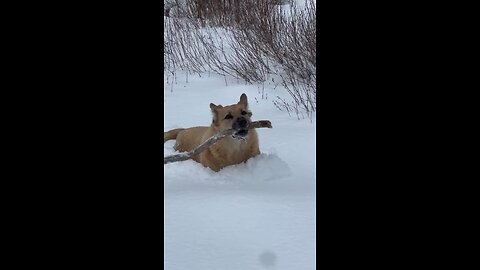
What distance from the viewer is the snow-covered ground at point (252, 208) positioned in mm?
2303

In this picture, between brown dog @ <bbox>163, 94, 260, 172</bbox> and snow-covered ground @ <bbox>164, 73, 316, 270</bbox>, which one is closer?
snow-covered ground @ <bbox>164, 73, 316, 270</bbox>

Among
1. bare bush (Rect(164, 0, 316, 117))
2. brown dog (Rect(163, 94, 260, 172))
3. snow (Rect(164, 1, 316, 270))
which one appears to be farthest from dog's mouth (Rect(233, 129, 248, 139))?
bare bush (Rect(164, 0, 316, 117))

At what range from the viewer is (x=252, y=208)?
2.97 meters

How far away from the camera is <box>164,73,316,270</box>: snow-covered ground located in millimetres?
2303

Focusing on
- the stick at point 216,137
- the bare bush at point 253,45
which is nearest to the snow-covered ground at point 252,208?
the stick at point 216,137

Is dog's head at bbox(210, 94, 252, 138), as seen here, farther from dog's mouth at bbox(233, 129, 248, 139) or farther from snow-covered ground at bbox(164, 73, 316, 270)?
snow-covered ground at bbox(164, 73, 316, 270)

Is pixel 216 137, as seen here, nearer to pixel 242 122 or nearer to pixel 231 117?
pixel 242 122

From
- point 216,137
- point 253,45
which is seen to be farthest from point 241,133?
point 253,45

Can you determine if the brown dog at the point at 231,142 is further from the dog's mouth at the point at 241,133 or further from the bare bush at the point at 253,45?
the bare bush at the point at 253,45

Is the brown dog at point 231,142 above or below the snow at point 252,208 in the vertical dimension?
above

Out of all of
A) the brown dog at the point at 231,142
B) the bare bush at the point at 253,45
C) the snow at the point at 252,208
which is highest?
the bare bush at the point at 253,45
